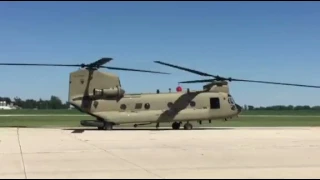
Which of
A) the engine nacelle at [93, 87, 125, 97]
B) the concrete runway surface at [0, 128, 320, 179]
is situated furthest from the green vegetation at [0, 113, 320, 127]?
the concrete runway surface at [0, 128, 320, 179]

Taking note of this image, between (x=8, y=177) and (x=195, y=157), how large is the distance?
5.29 meters

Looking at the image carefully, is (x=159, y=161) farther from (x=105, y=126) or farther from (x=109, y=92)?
(x=105, y=126)

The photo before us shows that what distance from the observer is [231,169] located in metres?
10.3

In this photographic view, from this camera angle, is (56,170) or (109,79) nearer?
(56,170)

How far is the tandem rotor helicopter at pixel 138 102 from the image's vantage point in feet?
92.2

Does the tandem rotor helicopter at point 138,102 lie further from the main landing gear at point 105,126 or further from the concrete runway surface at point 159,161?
the concrete runway surface at point 159,161

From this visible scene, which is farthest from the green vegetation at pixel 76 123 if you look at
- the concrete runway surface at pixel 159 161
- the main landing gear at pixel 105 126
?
the concrete runway surface at pixel 159 161

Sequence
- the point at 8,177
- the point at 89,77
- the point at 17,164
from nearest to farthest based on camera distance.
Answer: the point at 8,177 < the point at 17,164 < the point at 89,77

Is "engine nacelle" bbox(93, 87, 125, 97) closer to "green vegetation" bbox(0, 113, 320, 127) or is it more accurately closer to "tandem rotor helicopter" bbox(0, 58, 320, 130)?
"tandem rotor helicopter" bbox(0, 58, 320, 130)

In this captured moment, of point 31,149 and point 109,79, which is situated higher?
point 109,79

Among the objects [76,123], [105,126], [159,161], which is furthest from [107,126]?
[159,161]

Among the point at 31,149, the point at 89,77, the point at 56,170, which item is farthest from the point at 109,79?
the point at 56,170

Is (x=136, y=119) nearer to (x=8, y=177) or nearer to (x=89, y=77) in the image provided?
(x=89, y=77)

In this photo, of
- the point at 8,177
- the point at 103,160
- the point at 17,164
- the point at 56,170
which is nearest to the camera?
the point at 8,177
